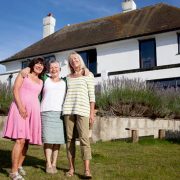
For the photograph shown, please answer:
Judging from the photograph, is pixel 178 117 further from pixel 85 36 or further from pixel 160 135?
pixel 85 36

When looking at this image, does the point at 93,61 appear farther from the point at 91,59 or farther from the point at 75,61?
the point at 75,61

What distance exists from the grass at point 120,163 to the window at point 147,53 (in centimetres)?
1138

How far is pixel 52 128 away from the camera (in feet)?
18.2

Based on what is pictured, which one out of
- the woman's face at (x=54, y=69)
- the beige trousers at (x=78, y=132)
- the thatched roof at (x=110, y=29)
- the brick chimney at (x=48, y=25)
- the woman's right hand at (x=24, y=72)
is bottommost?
the beige trousers at (x=78, y=132)

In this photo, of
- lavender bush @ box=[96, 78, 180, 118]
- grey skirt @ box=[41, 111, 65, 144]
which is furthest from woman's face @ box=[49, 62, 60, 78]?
lavender bush @ box=[96, 78, 180, 118]

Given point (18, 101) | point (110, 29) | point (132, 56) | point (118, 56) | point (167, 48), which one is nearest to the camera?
point (18, 101)

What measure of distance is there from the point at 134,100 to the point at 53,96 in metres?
6.82

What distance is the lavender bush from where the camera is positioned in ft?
38.9

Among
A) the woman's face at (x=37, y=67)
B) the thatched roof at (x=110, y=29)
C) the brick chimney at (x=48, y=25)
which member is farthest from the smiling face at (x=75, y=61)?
the brick chimney at (x=48, y=25)

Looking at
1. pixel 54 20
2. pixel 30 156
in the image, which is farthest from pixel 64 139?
pixel 54 20

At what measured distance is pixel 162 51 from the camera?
65.0ft

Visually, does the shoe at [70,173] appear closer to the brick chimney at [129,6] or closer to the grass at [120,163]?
the grass at [120,163]

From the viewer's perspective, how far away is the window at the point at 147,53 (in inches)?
799

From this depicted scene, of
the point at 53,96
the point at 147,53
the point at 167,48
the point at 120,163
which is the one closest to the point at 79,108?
the point at 53,96
